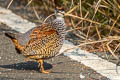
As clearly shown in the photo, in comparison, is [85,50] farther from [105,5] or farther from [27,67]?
[27,67]

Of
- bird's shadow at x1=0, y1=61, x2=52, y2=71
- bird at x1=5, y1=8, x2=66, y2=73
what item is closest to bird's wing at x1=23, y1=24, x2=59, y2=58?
bird at x1=5, y1=8, x2=66, y2=73

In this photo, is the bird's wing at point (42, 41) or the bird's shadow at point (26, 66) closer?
the bird's wing at point (42, 41)

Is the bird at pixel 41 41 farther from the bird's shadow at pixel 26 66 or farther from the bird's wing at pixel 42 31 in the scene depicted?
the bird's shadow at pixel 26 66

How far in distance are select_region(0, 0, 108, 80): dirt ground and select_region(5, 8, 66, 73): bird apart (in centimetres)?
24

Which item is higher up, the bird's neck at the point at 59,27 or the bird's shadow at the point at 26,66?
the bird's neck at the point at 59,27

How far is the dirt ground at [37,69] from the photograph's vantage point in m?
6.81

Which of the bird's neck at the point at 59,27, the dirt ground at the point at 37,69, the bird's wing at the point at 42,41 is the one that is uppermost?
the bird's neck at the point at 59,27

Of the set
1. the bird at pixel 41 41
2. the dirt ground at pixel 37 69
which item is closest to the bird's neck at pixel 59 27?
the bird at pixel 41 41

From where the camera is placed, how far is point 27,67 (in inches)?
294

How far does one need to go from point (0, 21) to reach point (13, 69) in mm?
3731

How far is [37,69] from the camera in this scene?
24.3 feet

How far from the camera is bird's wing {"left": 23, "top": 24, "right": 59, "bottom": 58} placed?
275 inches

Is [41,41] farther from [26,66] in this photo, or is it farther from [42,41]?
[26,66]

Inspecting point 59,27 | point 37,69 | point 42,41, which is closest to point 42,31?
point 42,41
